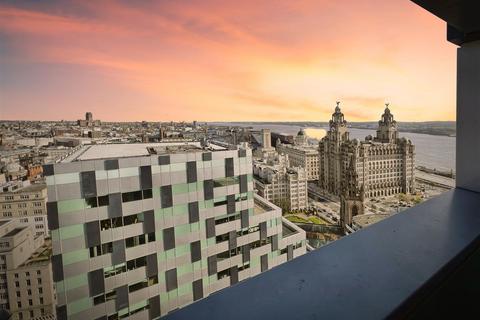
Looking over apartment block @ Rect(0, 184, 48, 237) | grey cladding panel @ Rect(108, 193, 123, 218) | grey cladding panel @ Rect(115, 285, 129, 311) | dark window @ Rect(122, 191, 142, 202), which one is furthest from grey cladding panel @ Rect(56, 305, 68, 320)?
apartment block @ Rect(0, 184, 48, 237)

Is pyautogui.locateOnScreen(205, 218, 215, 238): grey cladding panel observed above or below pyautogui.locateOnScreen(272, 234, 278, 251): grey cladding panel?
above

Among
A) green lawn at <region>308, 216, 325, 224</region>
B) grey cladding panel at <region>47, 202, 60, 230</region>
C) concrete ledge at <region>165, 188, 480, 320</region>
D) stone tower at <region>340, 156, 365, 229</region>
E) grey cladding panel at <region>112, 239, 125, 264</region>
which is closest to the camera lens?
concrete ledge at <region>165, 188, 480, 320</region>

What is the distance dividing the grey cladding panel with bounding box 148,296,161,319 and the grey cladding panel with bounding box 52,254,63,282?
172 cm

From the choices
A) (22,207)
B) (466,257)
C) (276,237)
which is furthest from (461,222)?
(22,207)

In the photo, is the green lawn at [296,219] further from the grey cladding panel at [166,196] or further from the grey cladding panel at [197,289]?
the grey cladding panel at [166,196]

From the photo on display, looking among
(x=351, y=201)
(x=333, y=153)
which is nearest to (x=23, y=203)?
(x=351, y=201)

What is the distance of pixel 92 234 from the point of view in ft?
A: 17.3

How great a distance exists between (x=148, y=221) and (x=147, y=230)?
0.18 metres

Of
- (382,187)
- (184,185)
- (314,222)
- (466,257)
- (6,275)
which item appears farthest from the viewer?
(382,187)

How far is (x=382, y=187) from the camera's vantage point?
3609cm

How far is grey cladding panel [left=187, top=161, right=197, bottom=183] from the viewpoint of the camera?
6316 millimetres

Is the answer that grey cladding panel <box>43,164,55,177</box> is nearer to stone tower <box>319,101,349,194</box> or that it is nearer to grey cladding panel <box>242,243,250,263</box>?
grey cladding panel <box>242,243,250,263</box>

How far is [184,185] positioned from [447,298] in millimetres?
5842

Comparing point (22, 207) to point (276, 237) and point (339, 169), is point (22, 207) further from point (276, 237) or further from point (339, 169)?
point (339, 169)
